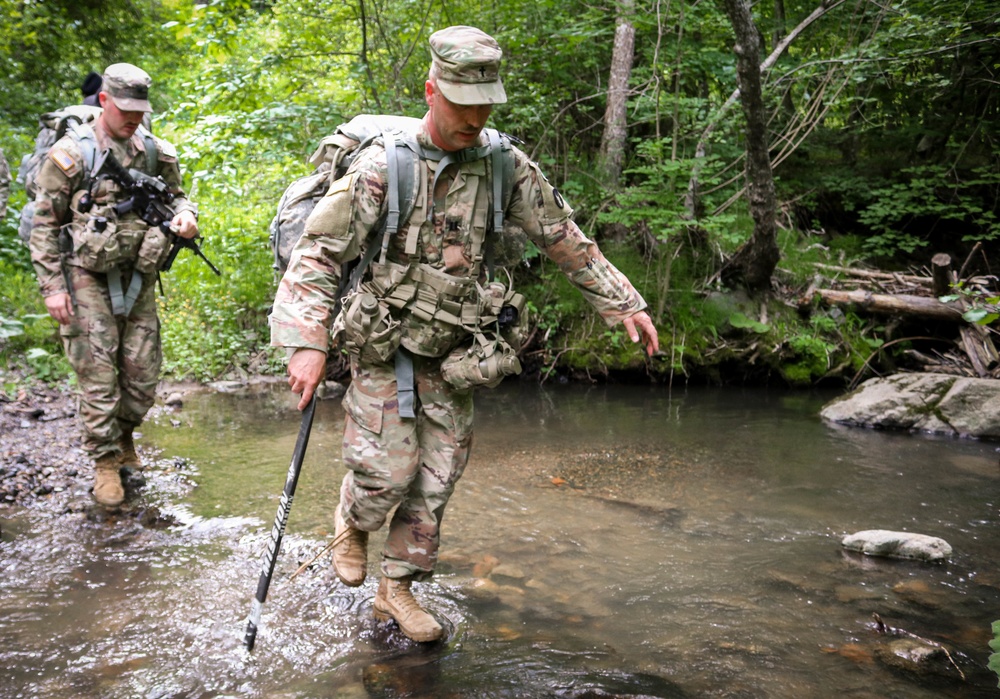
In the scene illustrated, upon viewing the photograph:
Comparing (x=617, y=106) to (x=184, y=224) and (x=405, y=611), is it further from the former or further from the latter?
(x=405, y=611)

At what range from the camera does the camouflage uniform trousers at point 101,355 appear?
498 centimetres

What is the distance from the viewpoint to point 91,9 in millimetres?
12789

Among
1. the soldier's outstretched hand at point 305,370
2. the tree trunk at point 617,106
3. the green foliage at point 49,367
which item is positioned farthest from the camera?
the tree trunk at point 617,106

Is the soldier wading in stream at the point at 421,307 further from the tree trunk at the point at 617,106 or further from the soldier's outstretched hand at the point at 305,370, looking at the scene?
the tree trunk at the point at 617,106

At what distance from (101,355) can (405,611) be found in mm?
2920

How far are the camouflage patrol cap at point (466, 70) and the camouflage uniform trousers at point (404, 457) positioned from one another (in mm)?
1082

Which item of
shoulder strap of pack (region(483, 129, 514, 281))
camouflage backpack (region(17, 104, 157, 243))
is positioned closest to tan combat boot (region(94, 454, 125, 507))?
camouflage backpack (region(17, 104, 157, 243))

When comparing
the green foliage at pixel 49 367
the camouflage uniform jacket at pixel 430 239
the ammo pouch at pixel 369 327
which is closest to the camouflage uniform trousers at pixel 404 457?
the ammo pouch at pixel 369 327

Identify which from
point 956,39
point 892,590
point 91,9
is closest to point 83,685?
point 892,590

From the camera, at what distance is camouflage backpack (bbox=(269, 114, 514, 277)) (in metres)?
3.14

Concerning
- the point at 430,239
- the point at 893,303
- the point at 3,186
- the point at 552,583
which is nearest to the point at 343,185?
the point at 430,239

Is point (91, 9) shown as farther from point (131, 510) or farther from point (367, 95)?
point (131, 510)

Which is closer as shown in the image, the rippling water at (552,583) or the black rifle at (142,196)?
the rippling water at (552,583)

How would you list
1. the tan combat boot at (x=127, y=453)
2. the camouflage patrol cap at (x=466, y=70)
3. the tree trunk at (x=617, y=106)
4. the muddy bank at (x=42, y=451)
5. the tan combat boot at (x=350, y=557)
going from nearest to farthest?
the camouflage patrol cap at (x=466, y=70)
the tan combat boot at (x=350, y=557)
the muddy bank at (x=42, y=451)
the tan combat boot at (x=127, y=453)
the tree trunk at (x=617, y=106)
